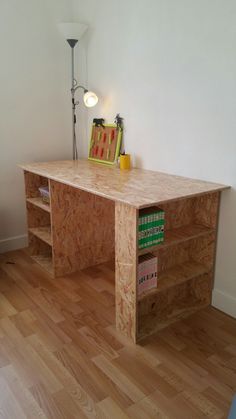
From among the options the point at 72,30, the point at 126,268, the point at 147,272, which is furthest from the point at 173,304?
the point at 72,30

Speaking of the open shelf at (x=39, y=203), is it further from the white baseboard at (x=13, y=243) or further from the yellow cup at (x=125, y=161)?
the yellow cup at (x=125, y=161)

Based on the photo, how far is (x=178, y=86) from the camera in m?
2.25

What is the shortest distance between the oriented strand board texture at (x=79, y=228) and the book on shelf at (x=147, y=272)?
34.8 inches

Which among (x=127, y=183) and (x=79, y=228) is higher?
(x=127, y=183)

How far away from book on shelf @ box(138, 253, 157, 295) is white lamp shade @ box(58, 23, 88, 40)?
201 cm

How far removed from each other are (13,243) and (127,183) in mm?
1521

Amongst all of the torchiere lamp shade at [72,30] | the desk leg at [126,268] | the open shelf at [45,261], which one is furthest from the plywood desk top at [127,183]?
the torchiere lamp shade at [72,30]

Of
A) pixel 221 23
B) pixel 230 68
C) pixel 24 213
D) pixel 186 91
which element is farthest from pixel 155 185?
pixel 24 213

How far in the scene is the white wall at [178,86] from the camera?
6.53 feet

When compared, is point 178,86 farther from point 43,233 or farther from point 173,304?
point 43,233

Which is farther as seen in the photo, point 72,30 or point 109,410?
point 72,30

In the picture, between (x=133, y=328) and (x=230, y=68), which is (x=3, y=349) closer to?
(x=133, y=328)

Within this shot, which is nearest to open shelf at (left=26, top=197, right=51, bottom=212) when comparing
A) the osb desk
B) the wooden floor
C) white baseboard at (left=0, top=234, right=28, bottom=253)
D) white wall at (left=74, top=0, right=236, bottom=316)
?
the osb desk

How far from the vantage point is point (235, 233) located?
6.82ft
